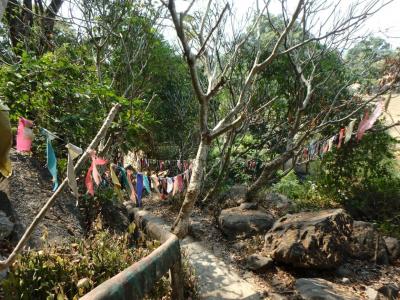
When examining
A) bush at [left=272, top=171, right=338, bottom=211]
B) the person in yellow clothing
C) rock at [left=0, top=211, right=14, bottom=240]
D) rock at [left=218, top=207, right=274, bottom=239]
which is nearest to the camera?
the person in yellow clothing

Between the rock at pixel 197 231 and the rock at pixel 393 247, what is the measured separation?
13.5 ft

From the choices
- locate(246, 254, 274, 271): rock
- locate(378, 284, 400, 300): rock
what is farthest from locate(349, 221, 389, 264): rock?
locate(246, 254, 274, 271): rock

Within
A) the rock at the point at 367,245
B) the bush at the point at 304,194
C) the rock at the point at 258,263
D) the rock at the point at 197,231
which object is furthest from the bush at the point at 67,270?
the bush at the point at 304,194

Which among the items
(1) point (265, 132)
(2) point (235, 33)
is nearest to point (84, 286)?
(2) point (235, 33)

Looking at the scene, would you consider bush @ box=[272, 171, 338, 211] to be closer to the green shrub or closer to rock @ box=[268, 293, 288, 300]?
rock @ box=[268, 293, 288, 300]

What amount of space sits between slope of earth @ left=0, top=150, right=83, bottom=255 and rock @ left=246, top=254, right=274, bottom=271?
10.5 ft

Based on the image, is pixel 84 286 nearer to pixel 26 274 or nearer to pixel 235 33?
pixel 26 274

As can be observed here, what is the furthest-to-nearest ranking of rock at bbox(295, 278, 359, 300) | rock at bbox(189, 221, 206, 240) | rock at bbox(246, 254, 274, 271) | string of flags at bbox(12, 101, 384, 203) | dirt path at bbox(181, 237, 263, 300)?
1. rock at bbox(189, 221, 206, 240)
2. rock at bbox(246, 254, 274, 271)
3. dirt path at bbox(181, 237, 263, 300)
4. rock at bbox(295, 278, 359, 300)
5. string of flags at bbox(12, 101, 384, 203)

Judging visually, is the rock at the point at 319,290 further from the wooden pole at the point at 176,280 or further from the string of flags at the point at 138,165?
the string of flags at the point at 138,165

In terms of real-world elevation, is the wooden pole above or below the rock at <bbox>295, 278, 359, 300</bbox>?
above

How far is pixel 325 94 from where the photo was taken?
1100 cm

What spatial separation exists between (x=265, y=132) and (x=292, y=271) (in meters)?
7.54

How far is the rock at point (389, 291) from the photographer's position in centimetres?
535

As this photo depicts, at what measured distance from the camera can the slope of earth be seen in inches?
201
